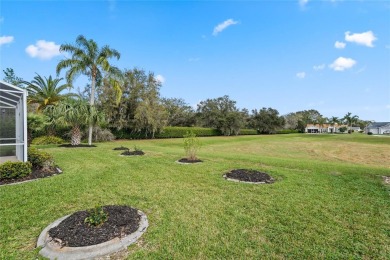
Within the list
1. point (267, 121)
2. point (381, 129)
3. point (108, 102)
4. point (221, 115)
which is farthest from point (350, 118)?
point (108, 102)

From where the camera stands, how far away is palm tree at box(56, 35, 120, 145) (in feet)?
50.3

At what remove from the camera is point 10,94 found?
6.71 m

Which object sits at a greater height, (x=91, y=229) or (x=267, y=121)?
(x=267, y=121)

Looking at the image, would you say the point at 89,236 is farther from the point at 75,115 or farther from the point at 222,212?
the point at 75,115

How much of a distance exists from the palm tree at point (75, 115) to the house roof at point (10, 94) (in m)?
4.67

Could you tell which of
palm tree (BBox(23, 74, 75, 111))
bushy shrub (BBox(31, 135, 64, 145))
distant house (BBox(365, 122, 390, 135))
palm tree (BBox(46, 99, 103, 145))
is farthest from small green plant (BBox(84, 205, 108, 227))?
distant house (BBox(365, 122, 390, 135))

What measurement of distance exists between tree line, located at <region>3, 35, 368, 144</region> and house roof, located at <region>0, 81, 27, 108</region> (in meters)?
4.97

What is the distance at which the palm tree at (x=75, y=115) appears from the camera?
12.9 metres

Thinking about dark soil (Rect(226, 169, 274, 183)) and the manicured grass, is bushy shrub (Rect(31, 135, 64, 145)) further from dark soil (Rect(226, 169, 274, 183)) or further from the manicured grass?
dark soil (Rect(226, 169, 274, 183))

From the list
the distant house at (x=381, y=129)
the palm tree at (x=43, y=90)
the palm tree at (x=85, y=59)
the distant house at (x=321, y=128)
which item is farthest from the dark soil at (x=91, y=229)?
the distant house at (x=381, y=129)

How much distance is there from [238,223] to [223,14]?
11590 mm

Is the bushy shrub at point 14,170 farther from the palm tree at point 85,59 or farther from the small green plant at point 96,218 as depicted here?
the palm tree at point 85,59

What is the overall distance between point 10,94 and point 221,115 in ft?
121

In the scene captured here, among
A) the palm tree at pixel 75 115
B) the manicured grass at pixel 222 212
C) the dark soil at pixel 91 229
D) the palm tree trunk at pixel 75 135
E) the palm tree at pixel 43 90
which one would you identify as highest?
the palm tree at pixel 43 90
